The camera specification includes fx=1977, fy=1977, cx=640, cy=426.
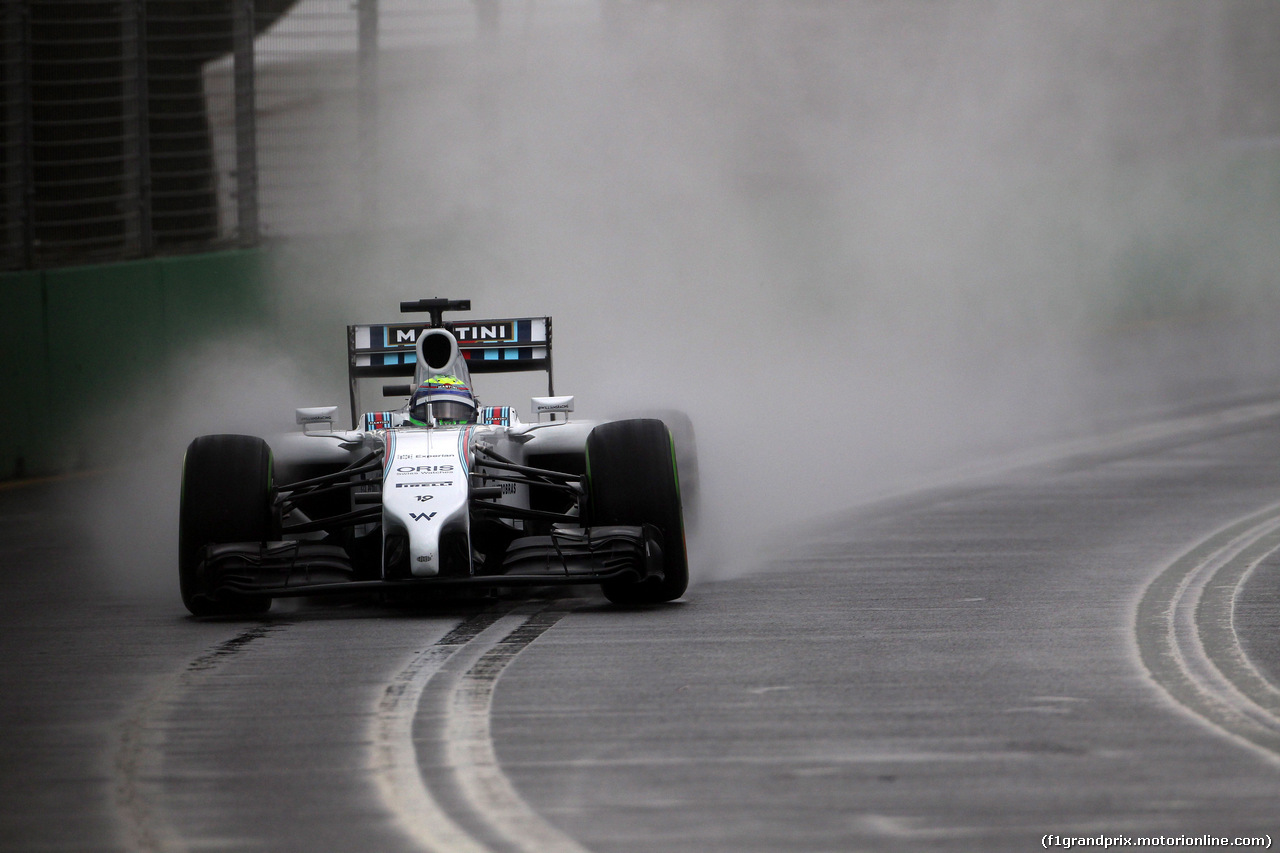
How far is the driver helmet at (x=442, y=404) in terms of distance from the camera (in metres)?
9.47

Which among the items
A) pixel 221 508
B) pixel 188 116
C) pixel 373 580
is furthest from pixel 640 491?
pixel 188 116

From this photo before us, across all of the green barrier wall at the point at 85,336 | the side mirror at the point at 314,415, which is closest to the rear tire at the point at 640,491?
the side mirror at the point at 314,415

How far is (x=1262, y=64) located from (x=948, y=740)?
82.5ft

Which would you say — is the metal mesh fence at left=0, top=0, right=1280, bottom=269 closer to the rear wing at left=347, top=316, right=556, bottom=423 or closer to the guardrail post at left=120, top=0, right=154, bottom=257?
the guardrail post at left=120, top=0, right=154, bottom=257

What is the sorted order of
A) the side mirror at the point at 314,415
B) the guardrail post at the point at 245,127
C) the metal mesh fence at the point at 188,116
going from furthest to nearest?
the guardrail post at the point at 245,127
the metal mesh fence at the point at 188,116
the side mirror at the point at 314,415

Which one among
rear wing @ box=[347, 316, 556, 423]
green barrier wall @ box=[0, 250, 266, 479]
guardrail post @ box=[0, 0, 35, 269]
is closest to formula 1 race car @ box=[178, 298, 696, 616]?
rear wing @ box=[347, 316, 556, 423]

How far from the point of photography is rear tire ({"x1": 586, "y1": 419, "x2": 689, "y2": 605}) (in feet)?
27.8

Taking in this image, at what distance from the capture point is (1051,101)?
86.5ft

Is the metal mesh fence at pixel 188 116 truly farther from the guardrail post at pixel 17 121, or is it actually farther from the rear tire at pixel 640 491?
the rear tire at pixel 640 491

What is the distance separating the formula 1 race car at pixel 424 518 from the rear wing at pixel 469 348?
123 cm

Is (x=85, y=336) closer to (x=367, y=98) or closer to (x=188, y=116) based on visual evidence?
(x=188, y=116)

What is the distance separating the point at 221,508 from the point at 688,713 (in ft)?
9.35

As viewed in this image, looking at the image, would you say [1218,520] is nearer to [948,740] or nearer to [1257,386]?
[948,740]

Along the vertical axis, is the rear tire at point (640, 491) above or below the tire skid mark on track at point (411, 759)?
above
